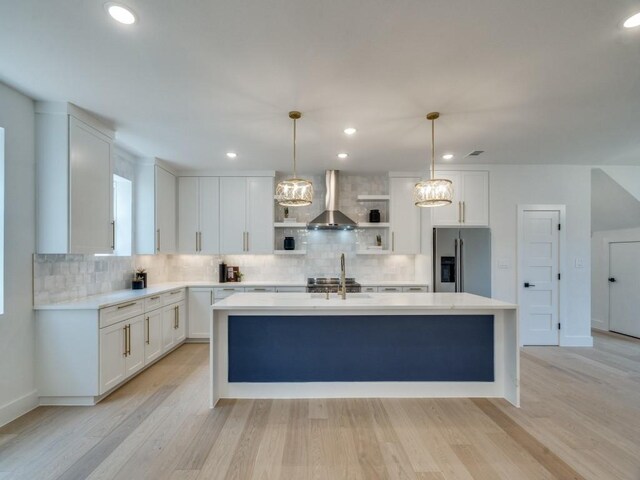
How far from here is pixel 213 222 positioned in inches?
196

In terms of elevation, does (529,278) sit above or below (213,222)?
below

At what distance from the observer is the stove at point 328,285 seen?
15.1 feet

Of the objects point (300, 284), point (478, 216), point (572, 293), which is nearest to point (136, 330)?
point (300, 284)

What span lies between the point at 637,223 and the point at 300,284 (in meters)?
5.45

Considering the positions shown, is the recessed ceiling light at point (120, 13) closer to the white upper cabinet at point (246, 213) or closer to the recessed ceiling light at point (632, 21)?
the recessed ceiling light at point (632, 21)

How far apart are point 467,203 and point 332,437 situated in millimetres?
3739

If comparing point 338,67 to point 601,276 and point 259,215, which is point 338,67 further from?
point 601,276

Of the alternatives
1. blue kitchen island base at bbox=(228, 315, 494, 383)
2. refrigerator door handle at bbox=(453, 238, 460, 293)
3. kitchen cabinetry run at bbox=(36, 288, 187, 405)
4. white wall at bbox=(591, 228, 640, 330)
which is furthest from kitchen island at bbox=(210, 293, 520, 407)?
white wall at bbox=(591, 228, 640, 330)

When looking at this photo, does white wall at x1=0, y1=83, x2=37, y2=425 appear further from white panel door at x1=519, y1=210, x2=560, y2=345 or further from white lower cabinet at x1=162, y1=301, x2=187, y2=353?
white panel door at x1=519, y1=210, x2=560, y2=345

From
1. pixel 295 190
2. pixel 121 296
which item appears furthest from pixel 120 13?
pixel 121 296

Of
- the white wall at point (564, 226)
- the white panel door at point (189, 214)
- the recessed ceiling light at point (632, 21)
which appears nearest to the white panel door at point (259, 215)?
the white panel door at point (189, 214)

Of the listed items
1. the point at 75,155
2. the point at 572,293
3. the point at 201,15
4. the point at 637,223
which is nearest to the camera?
the point at 201,15

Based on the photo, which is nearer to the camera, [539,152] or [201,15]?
[201,15]

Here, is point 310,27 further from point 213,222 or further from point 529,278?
point 529,278
